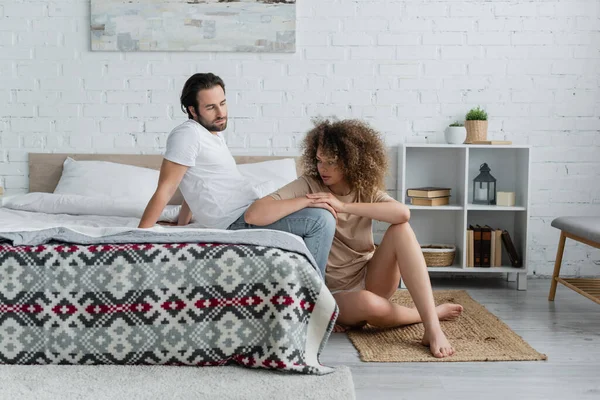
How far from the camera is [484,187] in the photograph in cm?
416

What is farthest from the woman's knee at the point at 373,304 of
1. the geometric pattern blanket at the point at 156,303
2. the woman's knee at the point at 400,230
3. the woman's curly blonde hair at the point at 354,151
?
the geometric pattern blanket at the point at 156,303

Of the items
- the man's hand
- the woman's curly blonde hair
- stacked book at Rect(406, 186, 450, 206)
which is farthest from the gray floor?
stacked book at Rect(406, 186, 450, 206)

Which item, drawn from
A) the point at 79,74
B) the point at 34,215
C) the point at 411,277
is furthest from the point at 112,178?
the point at 411,277

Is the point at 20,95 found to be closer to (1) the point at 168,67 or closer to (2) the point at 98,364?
(1) the point at 168,67

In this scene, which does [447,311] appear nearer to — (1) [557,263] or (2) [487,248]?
(1) [557,263]

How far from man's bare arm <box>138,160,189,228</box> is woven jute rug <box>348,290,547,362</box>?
90cm

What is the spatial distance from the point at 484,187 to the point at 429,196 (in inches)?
14.3

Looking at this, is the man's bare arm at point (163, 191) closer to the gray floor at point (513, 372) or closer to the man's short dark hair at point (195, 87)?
the man's short dark hair at point (195, 87)

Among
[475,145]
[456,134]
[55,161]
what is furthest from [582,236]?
[55,161]

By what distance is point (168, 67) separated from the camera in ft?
13.9

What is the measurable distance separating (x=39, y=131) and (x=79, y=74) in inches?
16.2

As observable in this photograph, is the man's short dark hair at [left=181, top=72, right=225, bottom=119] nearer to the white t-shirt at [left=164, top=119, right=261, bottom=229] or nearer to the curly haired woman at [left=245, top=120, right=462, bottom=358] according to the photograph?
the white t-shirt at [left=164, top=119, right=261, bottom=229]

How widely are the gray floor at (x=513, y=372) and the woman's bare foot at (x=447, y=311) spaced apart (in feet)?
0.89

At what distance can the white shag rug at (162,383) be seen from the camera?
2051 mm
